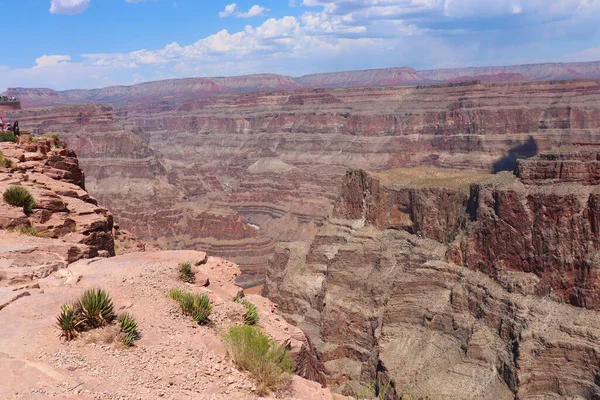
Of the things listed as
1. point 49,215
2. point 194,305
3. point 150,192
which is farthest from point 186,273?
point 150,192

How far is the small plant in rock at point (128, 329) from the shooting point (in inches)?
450

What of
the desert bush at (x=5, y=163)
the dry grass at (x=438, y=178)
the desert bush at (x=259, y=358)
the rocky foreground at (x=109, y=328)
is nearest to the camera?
the rocky foreground at (x=109, y=328)

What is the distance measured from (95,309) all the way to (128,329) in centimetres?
77

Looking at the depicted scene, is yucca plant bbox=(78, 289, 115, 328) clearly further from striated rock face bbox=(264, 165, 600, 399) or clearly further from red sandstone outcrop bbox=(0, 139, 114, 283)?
striated rock face bbox=(264, 165, 600, 399)

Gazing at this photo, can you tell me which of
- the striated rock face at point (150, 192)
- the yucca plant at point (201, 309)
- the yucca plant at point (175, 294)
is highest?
the yucca plant at point (175, 294)

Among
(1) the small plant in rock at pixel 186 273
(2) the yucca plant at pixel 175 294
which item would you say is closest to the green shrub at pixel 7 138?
(1) the small plant in rock at pixel 186 273

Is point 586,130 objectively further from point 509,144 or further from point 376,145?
point 376,145

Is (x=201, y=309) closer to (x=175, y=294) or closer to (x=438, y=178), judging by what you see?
(x=175, y=294)

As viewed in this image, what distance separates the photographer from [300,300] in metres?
52.1

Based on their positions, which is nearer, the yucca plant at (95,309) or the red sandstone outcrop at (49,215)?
the yucca plant at (95,309)

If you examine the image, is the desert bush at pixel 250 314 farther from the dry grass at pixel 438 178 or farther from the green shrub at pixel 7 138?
the dry grass at pixel 438 178

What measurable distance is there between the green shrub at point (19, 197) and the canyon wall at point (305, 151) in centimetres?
6539

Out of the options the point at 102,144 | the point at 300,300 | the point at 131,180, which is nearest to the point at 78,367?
the point at 300,300

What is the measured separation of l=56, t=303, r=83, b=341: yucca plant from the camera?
36.7 ft
